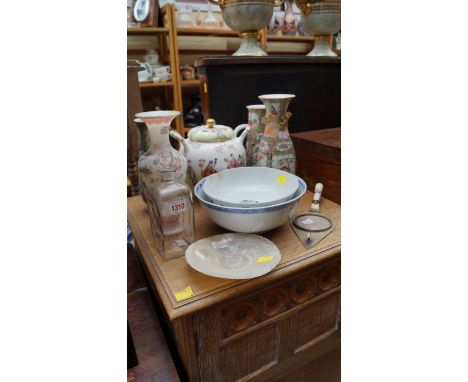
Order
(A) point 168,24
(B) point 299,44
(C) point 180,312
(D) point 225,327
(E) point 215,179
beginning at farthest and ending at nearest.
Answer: (B) point 299,44, (A) point 168,24, (E) point 215,179, (D) point 225,327, (C) point 180,312

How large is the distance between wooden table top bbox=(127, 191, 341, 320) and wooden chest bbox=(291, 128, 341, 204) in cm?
13

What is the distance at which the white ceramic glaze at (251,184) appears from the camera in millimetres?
790

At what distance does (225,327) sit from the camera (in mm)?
638

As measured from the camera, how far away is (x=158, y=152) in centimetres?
68

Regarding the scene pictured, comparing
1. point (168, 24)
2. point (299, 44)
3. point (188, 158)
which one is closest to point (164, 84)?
point (168, 24)

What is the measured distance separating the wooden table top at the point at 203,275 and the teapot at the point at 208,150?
12 centimetres

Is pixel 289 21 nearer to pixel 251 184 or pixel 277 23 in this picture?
pixel 277 23

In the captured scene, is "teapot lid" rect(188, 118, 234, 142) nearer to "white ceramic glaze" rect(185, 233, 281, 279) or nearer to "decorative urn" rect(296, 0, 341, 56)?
"white ceramic glaze" rect(185, 233, 281, 279)

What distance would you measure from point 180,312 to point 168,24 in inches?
92.3

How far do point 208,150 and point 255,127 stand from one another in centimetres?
19

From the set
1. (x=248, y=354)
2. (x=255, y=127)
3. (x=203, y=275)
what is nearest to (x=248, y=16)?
(x=255, y=127)

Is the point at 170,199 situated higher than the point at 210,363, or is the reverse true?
the point at 170,199

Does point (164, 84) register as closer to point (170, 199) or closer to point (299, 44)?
point (299, 44)

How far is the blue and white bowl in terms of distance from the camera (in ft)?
2.13
